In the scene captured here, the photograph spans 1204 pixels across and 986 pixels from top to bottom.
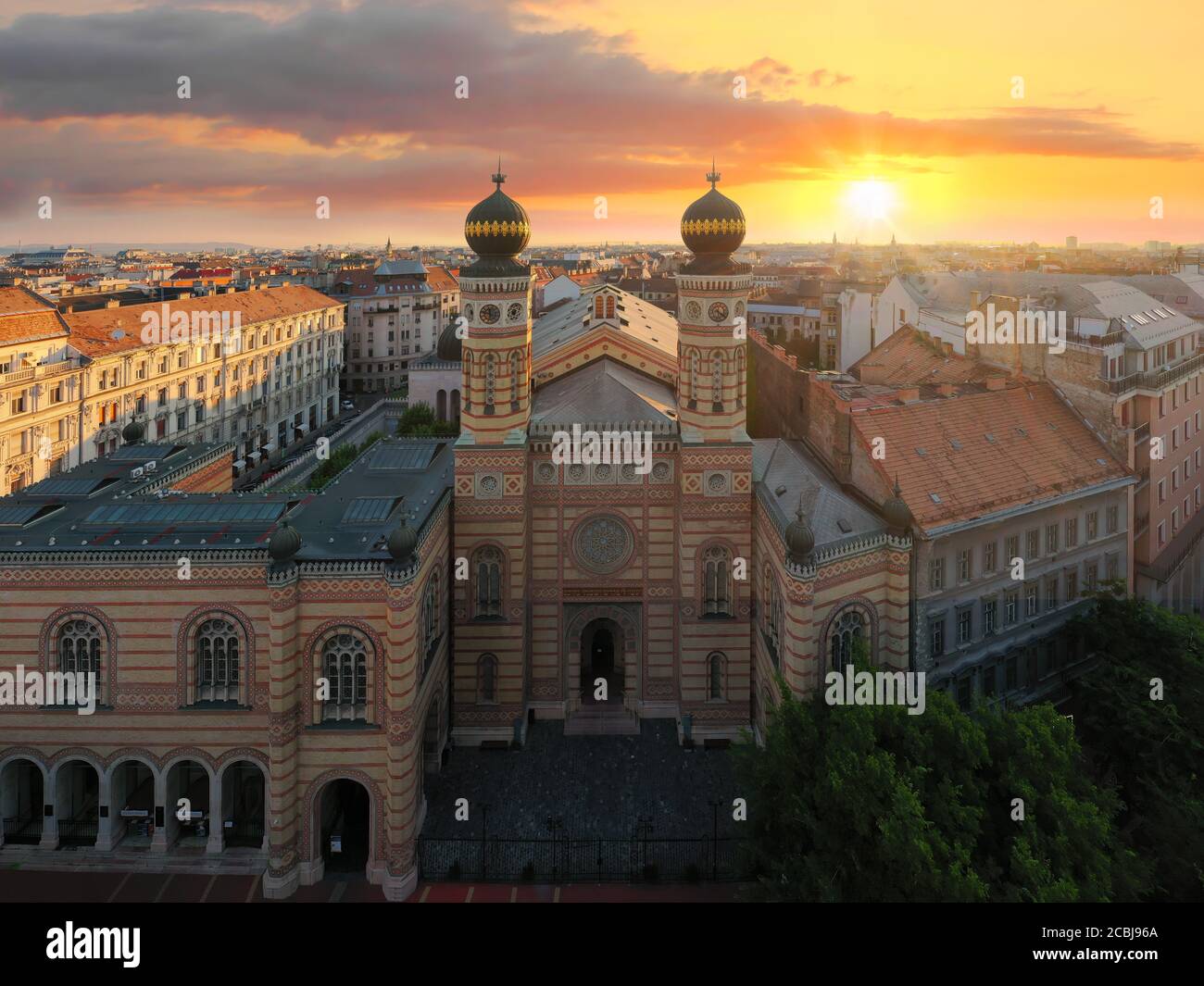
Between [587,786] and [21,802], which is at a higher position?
[21,802]

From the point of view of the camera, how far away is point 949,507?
3622cm

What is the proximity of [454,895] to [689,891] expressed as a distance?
26.0ft

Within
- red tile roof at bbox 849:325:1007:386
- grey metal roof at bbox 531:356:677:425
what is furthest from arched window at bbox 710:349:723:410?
red tile roof at bbox 849:325:1007:386

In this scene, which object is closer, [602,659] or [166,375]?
[602,659]

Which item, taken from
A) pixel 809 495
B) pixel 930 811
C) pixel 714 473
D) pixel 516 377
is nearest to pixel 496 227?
pixel 516 377

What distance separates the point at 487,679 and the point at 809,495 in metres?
16.3

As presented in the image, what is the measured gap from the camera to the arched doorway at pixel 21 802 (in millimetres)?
32000

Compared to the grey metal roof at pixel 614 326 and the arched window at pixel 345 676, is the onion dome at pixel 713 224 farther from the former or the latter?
the arched window at pixel 345 676

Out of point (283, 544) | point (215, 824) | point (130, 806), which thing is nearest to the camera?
point (283, 544)

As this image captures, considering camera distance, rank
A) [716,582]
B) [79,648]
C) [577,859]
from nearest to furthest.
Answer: [79,648]
[577,859]
[716,582]

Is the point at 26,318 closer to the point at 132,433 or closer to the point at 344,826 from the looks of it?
the point at 132,433

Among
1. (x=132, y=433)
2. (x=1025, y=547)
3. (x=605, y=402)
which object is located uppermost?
(x=605, y=402)

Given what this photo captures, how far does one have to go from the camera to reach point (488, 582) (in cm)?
4053
